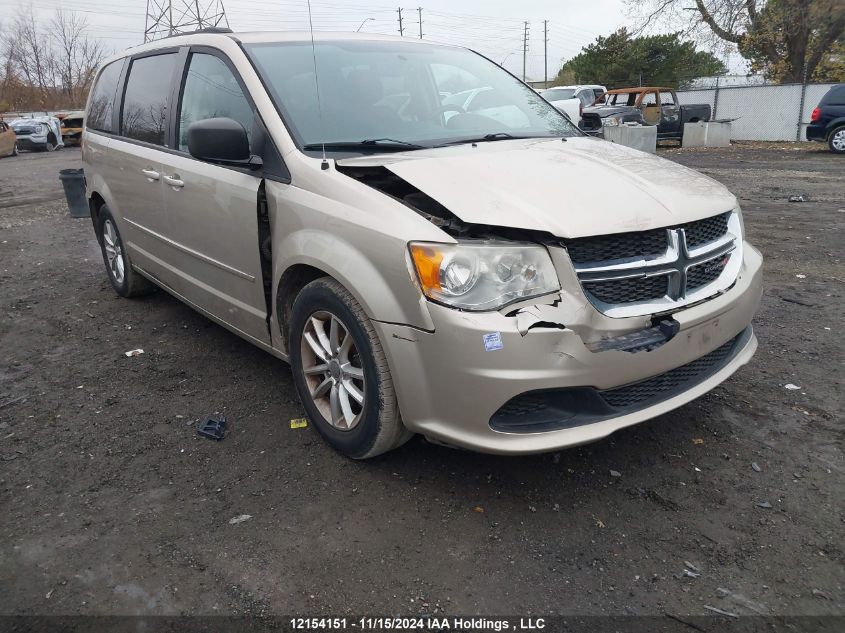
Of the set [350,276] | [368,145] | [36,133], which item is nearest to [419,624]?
[350,276]

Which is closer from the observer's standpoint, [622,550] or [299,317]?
[622,550]

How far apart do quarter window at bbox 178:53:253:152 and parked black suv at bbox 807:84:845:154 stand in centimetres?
1659

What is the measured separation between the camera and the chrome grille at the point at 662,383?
8.27ft

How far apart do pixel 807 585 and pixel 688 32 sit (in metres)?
31.1

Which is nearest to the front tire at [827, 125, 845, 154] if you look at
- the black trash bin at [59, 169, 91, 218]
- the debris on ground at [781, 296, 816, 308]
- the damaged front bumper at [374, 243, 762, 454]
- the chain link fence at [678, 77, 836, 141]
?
the chain link fence at [678, 77, 836, 141]

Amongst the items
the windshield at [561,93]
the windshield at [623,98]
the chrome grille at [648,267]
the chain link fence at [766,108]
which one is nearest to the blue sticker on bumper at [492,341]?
the chrome grille at [648,267]

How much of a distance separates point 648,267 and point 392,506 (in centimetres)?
139

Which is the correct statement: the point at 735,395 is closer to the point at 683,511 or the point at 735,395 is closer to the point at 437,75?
the point at 683,511

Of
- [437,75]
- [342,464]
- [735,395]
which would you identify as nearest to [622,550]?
[342,464]

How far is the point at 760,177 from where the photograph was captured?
12164 millimetres

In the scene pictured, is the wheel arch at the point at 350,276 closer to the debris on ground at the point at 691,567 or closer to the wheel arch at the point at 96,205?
the debris on ground at the point at 691,567

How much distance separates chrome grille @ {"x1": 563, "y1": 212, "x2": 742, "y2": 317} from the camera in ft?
7.97

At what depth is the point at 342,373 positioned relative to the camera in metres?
2.90

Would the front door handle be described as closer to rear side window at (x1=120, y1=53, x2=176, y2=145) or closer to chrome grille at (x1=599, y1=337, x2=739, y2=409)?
rear side window at (x1=120, y1=53, x2=176, y2=145)
